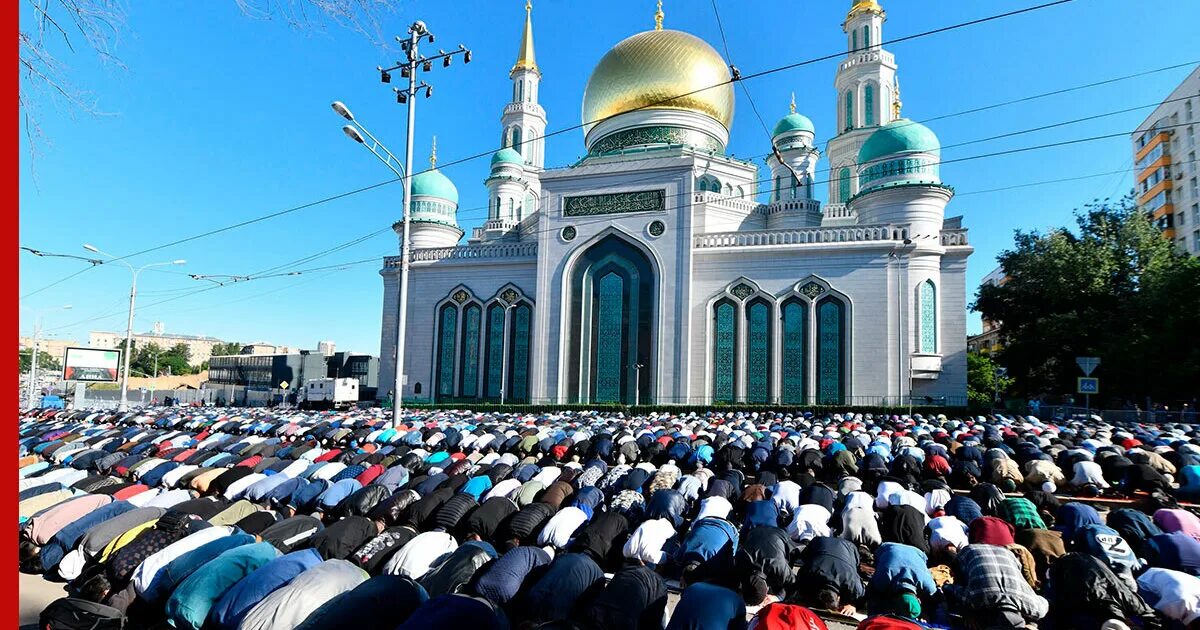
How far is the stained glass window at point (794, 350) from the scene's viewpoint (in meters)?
24.7

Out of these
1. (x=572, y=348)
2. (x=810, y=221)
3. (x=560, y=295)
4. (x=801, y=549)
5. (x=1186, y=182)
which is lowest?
(x=801, y=549)

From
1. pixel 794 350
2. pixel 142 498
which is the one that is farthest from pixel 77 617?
pixel 794 350

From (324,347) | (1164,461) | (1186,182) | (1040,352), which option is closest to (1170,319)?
(1040,352)

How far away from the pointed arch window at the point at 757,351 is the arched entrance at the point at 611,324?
375 centimetres

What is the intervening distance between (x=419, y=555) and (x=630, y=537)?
2.20 m

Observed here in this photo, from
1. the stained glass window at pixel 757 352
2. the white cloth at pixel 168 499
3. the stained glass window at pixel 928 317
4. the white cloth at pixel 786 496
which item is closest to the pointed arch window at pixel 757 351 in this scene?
the stained glass window at pixel 757 352

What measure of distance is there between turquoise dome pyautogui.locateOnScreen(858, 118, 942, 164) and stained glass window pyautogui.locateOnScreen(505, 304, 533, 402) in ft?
51.5

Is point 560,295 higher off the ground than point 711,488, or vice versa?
point 560,295

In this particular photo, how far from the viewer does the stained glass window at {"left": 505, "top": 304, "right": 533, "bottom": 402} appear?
28.1 m

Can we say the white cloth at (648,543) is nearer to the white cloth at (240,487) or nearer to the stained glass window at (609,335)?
the white cloth at (240,487)

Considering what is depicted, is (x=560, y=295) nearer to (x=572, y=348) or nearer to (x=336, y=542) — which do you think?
(x=572, y=348)

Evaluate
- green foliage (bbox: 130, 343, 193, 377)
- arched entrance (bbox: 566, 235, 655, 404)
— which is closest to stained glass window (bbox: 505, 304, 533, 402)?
arched entrance (bbox: 566, 235, 655, 404)

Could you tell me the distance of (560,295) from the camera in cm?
2712

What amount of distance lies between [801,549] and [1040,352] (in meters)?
25.6
